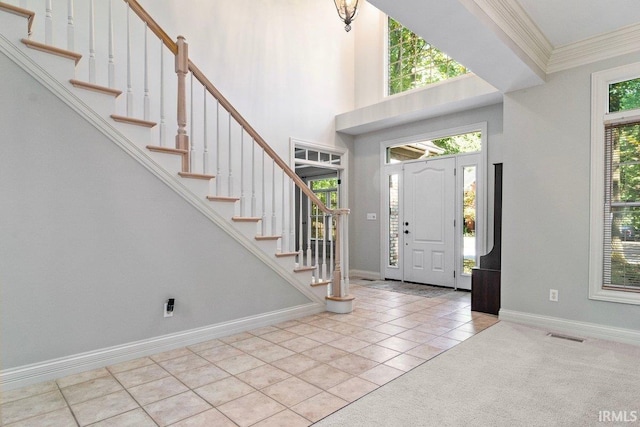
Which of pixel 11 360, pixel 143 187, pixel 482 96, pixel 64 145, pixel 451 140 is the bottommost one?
pixel 11 360

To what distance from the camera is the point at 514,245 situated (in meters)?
3.74

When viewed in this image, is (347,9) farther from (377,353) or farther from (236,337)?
(236,337)

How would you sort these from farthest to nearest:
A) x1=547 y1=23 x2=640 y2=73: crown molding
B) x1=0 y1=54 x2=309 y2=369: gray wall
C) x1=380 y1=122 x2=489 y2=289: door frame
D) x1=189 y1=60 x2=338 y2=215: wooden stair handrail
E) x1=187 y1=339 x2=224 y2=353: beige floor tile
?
x1=380 y1=122 x2=489 y2=289: door frame, x1=189 y1=60 x2=338 y2=215: wooden stair handrail, x1=547 y1=23 x2=640 y2=73: crown molding, x1=187 y1=339 x2=224 y2=353: beige floor tile, x1=0 y1=54 x2=309 y2=369: gray wall

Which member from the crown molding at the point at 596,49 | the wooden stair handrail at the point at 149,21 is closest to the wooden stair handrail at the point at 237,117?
the wooden stair handrail at the point at 149,21

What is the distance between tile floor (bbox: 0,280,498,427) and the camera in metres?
1.94

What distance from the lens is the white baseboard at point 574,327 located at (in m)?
3.09

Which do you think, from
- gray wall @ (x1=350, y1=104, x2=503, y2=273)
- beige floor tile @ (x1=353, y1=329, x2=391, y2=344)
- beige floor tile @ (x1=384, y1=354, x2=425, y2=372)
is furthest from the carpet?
beige floor tile @ (x1=384, y1=354, x2=425, y2=372)

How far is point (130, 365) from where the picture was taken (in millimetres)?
2611

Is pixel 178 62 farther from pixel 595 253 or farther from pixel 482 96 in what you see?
pixel 595 253

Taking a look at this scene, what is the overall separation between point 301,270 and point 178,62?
2.36 m

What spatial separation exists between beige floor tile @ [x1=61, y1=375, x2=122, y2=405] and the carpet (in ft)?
12.7

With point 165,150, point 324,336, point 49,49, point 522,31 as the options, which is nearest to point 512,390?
point 324,336

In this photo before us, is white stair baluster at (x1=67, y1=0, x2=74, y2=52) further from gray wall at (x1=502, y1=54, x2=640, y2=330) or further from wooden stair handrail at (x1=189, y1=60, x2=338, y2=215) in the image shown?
gray wall at (x1=502, y1=54, x2=640, y2=330)

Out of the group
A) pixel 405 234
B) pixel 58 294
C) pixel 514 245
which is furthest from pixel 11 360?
pixel 405 234
